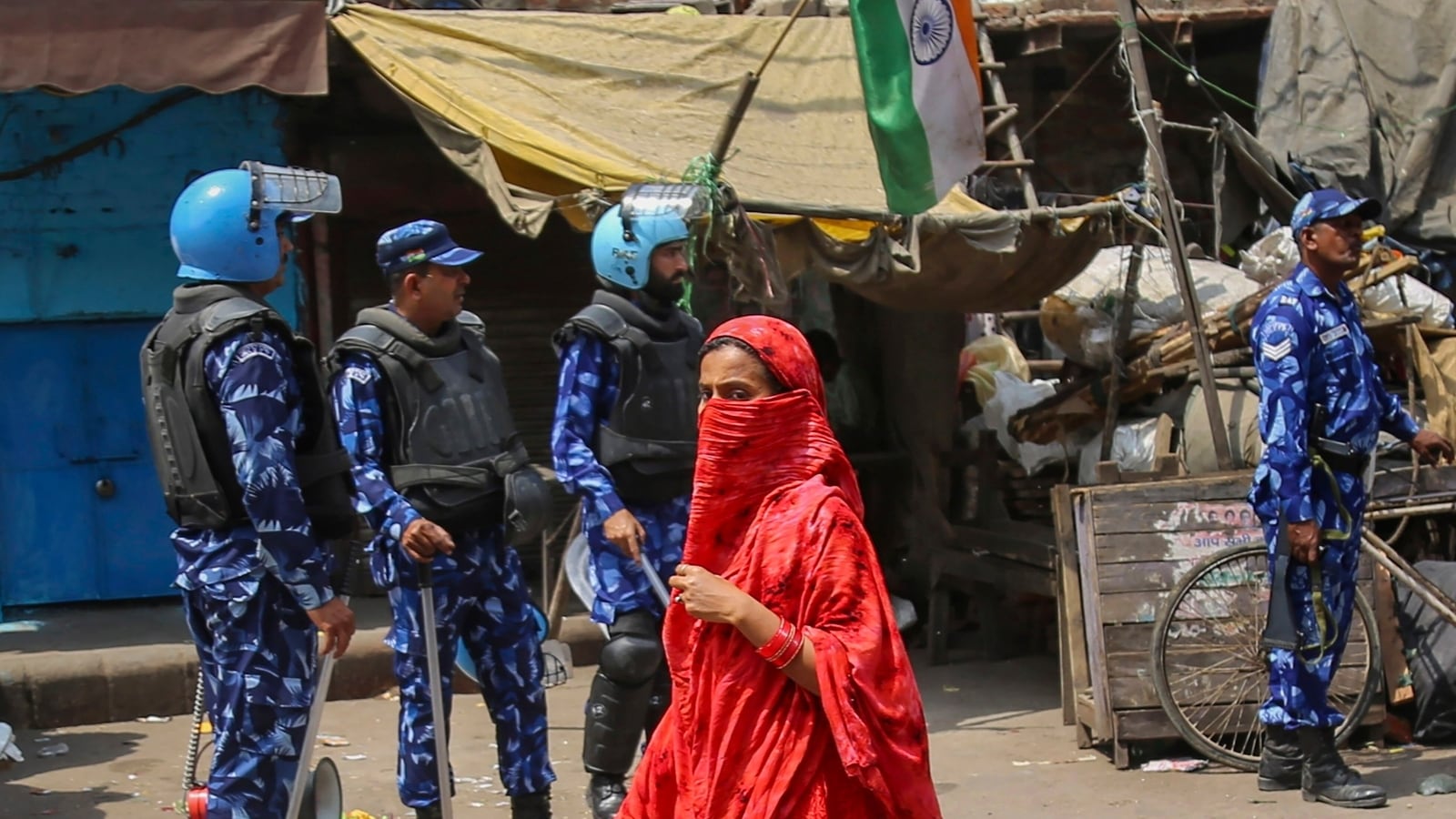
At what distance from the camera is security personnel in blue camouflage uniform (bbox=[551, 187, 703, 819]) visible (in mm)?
5488

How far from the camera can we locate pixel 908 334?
365 inches

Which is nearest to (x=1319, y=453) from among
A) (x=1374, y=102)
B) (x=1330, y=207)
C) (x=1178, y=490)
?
(x=1330, y=207)

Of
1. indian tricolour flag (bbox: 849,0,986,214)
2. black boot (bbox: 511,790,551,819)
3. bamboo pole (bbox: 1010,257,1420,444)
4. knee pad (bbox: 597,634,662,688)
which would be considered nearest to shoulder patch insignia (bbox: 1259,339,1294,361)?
indian tricolour flag (bbox: 849,0,986,214)

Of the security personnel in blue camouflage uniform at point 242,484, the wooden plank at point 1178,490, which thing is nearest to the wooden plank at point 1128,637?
the wooden plank at point 1178,490

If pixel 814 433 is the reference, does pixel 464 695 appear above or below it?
below

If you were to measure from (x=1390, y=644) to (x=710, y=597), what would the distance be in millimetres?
4578

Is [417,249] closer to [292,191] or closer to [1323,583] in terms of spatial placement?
[292,191]

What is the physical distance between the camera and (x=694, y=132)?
8.20 meters

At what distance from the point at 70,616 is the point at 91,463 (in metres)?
0.84

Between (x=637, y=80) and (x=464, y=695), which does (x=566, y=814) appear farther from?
(x=637, y=80)

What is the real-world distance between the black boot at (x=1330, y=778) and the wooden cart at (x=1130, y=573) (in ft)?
2.19

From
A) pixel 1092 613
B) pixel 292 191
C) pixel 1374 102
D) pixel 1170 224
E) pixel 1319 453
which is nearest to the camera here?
pixel 292 191

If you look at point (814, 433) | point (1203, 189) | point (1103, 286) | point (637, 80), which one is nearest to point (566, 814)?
point (814, 433)

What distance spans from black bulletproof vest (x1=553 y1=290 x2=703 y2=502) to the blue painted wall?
15.1ft
